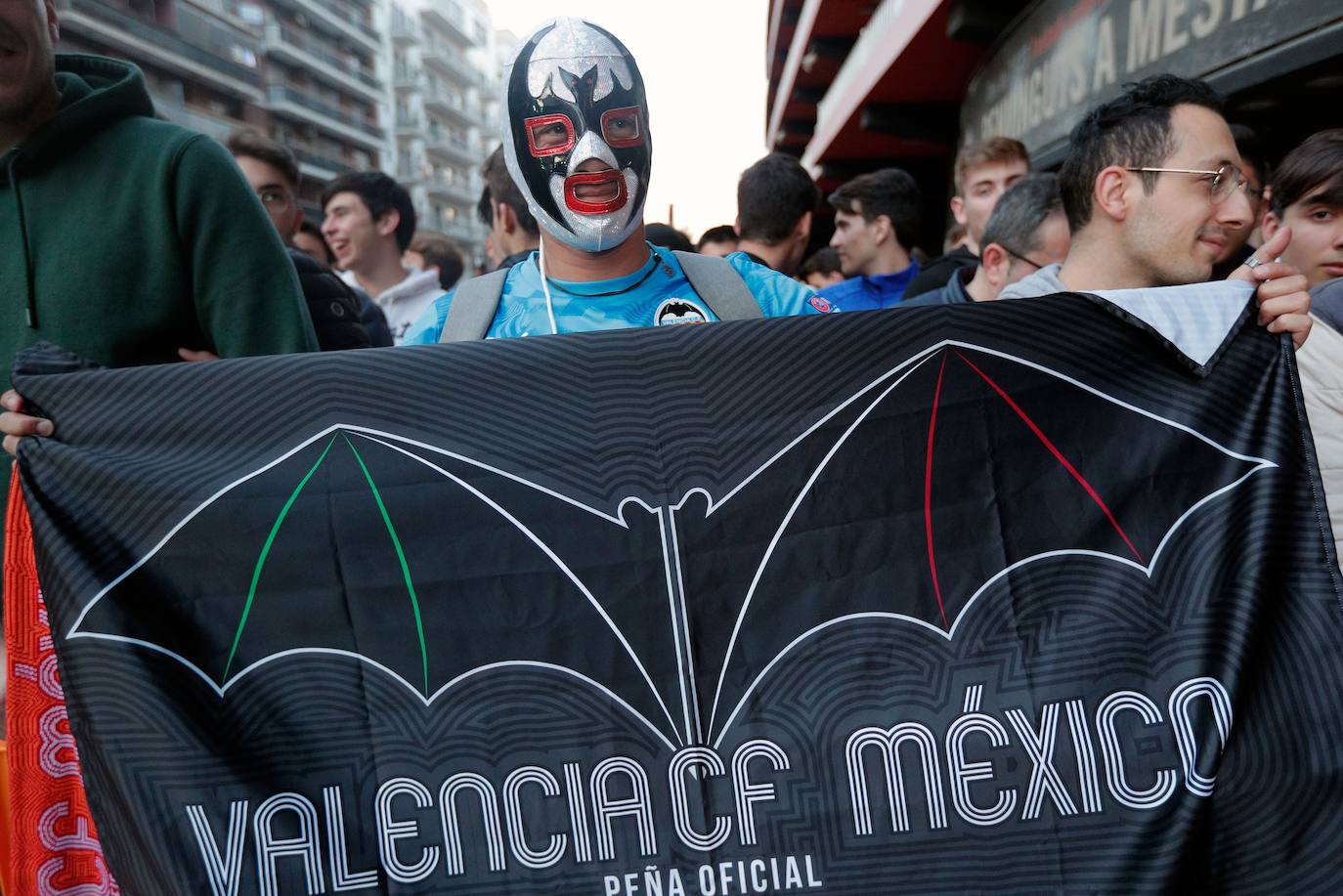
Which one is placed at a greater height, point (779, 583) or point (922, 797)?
point (779, 583)

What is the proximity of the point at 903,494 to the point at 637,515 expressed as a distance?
47cm

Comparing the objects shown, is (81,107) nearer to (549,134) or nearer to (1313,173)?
(549,134)

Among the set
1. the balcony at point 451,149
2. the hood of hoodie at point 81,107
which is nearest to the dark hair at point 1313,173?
the hood of hoodie at point 81,107

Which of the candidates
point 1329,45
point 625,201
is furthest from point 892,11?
point 625,201

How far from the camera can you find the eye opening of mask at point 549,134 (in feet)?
6.38

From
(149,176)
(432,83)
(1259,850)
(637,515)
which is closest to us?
(1259,850)

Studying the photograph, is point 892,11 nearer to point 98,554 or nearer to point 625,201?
point 625,201

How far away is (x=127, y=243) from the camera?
1.85m

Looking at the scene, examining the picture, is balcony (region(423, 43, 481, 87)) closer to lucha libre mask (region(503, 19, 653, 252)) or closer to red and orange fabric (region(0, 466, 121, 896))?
lucha libre mask (region(503, 19, 653, 252))

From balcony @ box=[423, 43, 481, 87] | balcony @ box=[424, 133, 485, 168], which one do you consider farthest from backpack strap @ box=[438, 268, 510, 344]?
balcony @ box=[423, 43, 481, 87]

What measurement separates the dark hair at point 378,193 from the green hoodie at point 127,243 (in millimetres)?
2586

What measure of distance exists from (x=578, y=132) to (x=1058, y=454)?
1.12 metres

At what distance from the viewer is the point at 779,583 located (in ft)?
5.49

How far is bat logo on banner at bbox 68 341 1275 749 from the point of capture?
1.66m
